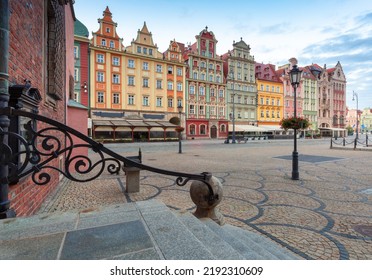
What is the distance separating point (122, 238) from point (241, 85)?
46.6m

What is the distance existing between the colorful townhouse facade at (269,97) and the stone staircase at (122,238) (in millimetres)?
48313

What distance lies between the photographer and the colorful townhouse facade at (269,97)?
159 ft

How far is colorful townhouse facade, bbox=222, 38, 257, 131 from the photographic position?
144ft

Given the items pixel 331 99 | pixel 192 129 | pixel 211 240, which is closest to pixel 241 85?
pixel 192 129

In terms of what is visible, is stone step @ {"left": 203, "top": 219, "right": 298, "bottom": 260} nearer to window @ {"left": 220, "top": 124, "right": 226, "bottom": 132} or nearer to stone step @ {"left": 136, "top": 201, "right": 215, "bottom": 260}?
stone step @ {"left": 136, "top": 201, "right": 215, "bottom": 260}

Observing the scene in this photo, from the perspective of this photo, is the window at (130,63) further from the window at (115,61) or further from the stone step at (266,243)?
the stone step at (266,243)

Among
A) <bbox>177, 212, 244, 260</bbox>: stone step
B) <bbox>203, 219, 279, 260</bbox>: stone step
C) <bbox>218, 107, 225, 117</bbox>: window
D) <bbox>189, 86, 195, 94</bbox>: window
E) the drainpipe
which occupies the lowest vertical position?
<bbox>203, 219, 279, 260</bbox>: stone step

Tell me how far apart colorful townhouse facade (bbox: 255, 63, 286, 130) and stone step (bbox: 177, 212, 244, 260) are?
4831 centimetres

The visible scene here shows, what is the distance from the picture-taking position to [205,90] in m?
40.9

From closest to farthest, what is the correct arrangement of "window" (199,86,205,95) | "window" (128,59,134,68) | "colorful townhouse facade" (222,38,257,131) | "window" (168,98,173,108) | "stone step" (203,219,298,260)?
"stone step" (203,219,298,260)
"window" (128,59,134,68)
"window" (168,98,173,108)
"window" (199,86,205,95)
"colorful townhouse facade" (222,38,257,131)

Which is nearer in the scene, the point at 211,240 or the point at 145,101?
the point at 211,240

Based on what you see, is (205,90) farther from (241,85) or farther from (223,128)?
(241,85)

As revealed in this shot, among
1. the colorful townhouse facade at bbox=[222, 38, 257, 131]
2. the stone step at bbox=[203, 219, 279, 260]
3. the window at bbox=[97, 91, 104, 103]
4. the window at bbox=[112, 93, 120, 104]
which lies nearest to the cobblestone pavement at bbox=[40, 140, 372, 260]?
the stone step at bbox=[203, 219, 279, 260]

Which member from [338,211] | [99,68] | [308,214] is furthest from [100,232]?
[99,68]
